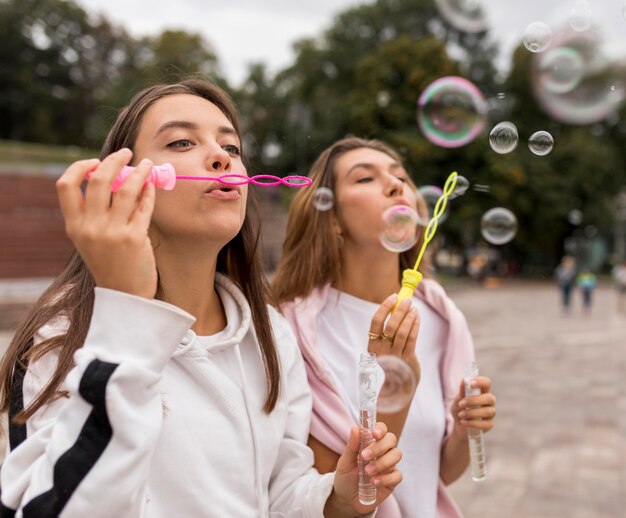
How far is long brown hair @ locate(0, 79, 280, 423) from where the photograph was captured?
3.79ft

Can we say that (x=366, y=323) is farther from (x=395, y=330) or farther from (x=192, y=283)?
(x=192, y=283)

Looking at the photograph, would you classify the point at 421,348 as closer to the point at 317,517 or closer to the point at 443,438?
the point at 443,438

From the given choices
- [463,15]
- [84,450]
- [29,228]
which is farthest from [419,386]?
[29,228]

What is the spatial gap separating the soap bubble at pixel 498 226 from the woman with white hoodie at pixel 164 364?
1.29 metres

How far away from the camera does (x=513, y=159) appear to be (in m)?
21.0

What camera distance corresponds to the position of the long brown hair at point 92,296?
1.16 metres

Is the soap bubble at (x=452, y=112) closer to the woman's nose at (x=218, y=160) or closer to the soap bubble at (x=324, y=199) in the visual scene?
the soap bubble at (x=324, y=199)

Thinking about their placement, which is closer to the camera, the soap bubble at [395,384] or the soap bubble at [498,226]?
the soap bubble at [395,384]

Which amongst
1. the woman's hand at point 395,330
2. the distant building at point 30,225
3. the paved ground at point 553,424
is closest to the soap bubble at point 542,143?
the woman's hand at point 395,330

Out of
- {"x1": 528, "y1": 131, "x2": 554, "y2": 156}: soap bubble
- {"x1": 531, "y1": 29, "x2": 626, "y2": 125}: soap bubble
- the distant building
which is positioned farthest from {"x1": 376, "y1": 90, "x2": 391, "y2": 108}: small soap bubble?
{"x1": 528, "y1": 131, "x2": 554, "y2": 156}: soap bubble

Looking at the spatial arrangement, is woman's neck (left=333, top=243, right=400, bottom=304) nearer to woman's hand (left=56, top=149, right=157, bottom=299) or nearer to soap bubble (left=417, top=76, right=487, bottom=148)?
soap bubble (left=417, top=76, right=487, bottom=148)

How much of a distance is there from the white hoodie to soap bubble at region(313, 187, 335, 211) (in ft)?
1.52

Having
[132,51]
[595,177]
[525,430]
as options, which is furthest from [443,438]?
[132,51]

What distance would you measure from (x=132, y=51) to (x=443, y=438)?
1598 inches
